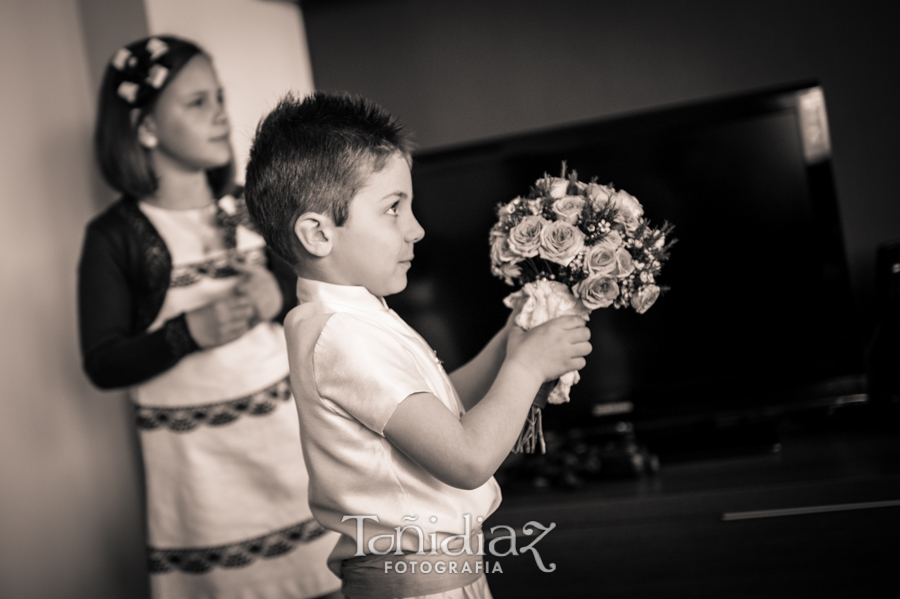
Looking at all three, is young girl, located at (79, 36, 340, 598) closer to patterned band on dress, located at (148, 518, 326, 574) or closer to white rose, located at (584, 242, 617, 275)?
patterned band on dress, located at (148, 518, 326, 574)

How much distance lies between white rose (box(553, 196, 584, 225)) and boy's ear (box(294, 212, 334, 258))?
34cm

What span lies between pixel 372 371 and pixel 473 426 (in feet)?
0.49

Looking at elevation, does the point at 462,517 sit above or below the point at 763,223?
below

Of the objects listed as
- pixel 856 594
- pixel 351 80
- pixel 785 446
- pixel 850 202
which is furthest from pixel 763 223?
pixel 351 80

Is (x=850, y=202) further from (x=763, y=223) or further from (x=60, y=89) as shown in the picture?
(x=60, y=89)

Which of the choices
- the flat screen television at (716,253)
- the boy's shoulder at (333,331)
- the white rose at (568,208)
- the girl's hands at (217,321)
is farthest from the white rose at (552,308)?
the flat screen television at (716,253)

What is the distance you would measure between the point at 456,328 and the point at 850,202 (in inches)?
52.0

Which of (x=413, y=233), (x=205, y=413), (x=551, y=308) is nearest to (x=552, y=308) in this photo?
(x=551, y=308)

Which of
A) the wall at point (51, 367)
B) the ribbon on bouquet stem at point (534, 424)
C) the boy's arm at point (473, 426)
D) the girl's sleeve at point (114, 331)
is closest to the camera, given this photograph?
the boy's arm at point (473, 426)

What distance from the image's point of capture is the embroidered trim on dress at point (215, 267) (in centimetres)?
173

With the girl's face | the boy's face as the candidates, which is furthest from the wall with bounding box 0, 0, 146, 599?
the boy's face

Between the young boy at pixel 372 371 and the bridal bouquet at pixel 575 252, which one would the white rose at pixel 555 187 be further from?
the young boy at pixel 372 371

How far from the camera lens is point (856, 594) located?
175 centimetres

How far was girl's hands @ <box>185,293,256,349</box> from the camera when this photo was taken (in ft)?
5.27
